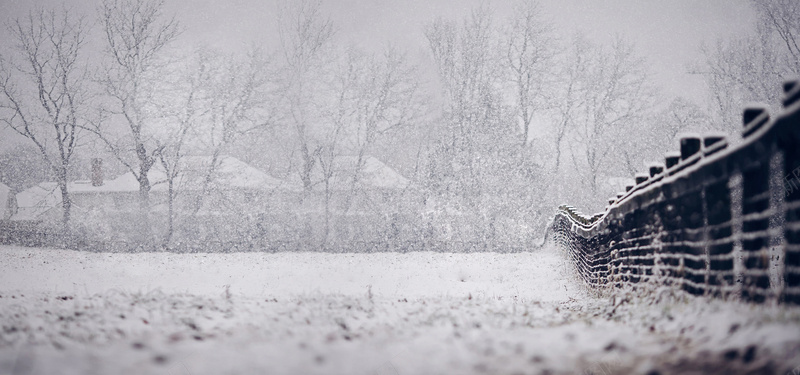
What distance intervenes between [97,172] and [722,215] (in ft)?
167

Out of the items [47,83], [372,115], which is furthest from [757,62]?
[47,83]

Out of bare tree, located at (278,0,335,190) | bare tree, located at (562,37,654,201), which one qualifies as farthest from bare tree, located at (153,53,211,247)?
bare tree, located at (562,37,654,201)

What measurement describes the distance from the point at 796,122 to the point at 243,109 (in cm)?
3335

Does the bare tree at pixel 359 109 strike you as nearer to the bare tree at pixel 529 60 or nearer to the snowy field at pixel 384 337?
the bare tree at pixel 529 60

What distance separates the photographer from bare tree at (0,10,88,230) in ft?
105

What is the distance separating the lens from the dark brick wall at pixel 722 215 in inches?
125

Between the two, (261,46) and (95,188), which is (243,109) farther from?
(95,188)

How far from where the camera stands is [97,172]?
4466cm

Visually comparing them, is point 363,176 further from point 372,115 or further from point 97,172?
point 97,172

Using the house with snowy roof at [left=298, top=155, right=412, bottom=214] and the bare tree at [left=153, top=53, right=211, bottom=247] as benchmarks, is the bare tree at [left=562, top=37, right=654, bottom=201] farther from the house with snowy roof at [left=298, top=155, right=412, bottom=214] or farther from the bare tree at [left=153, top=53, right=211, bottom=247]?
the bare tree at [left=153, top=53, right=211, bottom=247]

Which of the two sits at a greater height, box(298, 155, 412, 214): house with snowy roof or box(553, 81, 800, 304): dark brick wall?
box(298, 155, 412, 214): house with snowy roof

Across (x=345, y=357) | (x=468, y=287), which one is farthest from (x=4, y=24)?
(x=345, y=357)

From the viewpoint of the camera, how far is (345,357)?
2.94 metres

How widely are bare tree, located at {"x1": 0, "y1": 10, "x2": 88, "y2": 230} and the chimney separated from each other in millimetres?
11088
